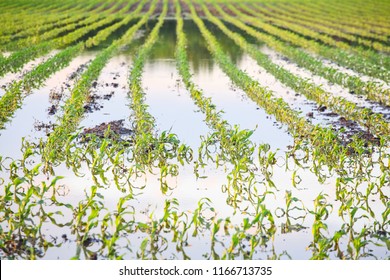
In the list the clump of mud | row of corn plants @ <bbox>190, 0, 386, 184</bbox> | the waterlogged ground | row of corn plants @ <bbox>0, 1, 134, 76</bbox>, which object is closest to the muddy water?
the waterlogged ground

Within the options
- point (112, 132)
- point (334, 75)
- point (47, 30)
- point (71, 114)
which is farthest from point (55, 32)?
point (112, 132)

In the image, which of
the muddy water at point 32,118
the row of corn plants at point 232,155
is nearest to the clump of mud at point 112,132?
→ the muddy water at point 32,118

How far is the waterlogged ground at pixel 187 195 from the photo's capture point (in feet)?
16.8

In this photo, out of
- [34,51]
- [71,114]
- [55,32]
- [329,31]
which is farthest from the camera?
[329,31]

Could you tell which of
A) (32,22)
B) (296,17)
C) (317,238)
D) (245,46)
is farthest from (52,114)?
(296,17)

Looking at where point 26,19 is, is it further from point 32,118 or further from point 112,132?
point 112,132

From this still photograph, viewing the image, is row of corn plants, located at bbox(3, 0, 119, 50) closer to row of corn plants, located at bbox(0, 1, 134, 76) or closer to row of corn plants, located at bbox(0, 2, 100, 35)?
row of corn plants, located at bbox(0, 1, 134, 76)

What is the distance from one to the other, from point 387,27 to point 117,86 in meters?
19.5

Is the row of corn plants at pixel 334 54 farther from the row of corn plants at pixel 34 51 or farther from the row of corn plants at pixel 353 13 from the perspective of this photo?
the row of corn plants at pixel 34 51

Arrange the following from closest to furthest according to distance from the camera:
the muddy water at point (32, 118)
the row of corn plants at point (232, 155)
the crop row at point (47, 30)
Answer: the row of corn plants at point (232, 155)
the muddy water at point (32, 118)
the crop row at point (47, 30)

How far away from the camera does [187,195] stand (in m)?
6.50

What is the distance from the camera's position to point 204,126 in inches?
374
